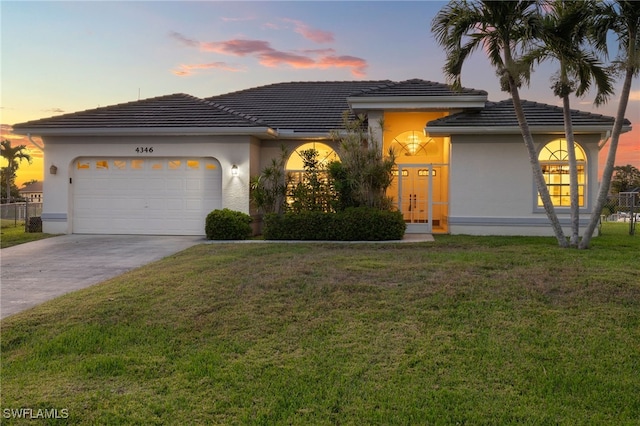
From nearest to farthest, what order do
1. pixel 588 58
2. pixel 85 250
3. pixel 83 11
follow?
pixel 588 58, pixel 85 250, pixel 83 11

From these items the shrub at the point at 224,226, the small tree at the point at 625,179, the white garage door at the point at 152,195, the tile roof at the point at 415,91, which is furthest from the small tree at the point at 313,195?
the small tree at the point at 625,179

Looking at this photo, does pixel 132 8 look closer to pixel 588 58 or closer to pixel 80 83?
pixel 80 83

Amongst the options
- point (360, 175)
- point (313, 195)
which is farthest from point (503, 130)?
point (313, 195)

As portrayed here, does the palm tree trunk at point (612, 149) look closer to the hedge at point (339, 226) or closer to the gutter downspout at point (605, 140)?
the gutter downspout at point (605, 140)

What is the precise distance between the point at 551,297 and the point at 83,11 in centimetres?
1380

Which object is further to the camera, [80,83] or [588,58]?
[80,83]

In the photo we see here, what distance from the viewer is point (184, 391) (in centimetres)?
436

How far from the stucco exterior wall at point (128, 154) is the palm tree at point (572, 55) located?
8.78 m

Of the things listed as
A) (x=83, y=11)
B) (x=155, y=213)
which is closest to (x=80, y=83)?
(x=83, y=11)

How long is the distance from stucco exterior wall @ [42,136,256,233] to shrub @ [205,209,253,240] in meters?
0.99

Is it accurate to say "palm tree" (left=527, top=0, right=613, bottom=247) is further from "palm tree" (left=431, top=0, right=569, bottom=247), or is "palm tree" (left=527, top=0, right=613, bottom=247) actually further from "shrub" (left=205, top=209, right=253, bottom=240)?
"shrub" (left=205, top=209, right=253, bottom=240)

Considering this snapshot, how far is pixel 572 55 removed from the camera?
1129 centimetres

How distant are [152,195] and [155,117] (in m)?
2.53

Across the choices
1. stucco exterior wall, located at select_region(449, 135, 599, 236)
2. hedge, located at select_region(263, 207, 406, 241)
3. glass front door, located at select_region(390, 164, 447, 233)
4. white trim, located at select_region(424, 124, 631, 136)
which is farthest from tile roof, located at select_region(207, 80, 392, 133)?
stucco exterior wall, located at select_region(449, 135, 599, 236)
